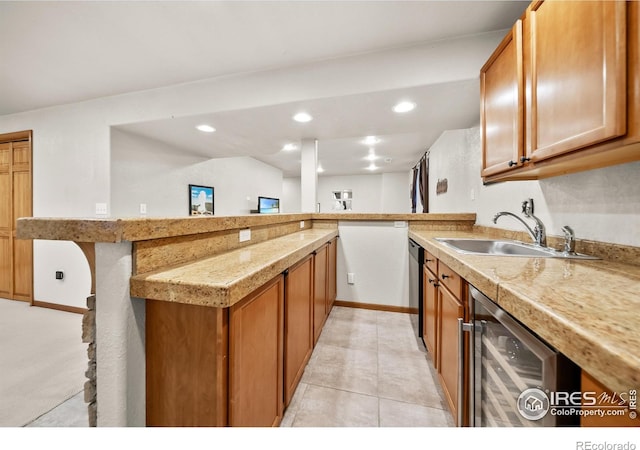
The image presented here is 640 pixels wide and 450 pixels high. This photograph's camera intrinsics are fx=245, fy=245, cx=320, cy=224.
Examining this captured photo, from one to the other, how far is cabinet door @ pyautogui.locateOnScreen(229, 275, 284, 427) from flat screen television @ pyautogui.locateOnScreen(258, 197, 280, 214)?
4964 millimetres

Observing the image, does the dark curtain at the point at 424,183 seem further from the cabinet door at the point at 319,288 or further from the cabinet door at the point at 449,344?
the cabinet door at the point at 449,344

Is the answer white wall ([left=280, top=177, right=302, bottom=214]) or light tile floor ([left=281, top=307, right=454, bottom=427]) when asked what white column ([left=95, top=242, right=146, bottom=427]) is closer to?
light tile floor ([left=281, top=307, right=454, bottom=427])

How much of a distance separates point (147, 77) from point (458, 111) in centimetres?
297

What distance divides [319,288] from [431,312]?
839mm

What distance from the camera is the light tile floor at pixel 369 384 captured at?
1.33m

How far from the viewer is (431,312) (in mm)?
1695

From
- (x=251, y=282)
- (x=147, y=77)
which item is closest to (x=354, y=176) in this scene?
(x=147, y=77)

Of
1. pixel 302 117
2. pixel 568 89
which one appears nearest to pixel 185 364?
pixel 568 89

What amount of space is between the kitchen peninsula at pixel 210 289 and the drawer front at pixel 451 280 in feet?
0.46

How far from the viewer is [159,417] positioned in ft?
2.70

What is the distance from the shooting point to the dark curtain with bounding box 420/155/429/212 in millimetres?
5082

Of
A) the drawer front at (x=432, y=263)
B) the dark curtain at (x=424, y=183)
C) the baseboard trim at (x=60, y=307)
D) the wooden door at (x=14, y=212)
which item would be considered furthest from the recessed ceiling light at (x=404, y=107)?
the wooden door at (x=14, y=212)
